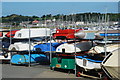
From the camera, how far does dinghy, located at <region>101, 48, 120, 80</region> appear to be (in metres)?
12.0

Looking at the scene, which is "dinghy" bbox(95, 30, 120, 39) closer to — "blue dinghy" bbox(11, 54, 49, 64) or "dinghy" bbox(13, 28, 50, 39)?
"blue dinghy" bbox(11, 54, 49, 64)

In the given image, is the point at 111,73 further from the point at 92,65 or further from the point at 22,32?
the point at 22,32

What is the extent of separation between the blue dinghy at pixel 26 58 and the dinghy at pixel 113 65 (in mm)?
7774

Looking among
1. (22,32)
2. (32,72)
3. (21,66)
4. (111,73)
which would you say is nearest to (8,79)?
(32,72)

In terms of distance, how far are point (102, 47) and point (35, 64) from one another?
582 centimetres

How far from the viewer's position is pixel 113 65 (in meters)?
12.1

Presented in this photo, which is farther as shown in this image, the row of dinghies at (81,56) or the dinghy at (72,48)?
the dinghy at (72,48)

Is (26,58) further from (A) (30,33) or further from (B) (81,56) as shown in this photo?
(A) (30,33)

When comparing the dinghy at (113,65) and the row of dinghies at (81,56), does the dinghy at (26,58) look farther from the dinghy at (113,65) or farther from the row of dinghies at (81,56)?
the dinghy at (113,65)

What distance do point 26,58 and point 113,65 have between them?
27.0 feet

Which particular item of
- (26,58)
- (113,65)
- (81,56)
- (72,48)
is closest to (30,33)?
(26,58)

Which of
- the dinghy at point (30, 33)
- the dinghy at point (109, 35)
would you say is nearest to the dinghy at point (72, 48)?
the dinghy at point (109, 35)

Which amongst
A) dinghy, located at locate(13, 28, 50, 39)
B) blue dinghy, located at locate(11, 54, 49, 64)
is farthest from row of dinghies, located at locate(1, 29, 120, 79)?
dinghy, located at locate(13, 28, 50, 39)

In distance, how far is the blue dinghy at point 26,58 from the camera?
60.4ft
